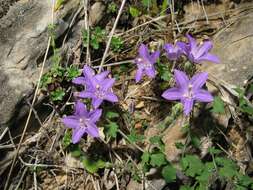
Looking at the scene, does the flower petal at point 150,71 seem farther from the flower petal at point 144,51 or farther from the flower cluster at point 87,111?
the flower cluster at point 87,111

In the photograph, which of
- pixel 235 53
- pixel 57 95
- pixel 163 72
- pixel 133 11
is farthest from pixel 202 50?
pixel 57 95

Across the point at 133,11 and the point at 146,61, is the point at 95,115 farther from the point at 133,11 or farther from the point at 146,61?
the point at 133,11

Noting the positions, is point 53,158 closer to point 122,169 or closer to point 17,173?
point 17,173

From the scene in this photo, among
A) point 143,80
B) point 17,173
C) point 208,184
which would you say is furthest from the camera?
point 143,80

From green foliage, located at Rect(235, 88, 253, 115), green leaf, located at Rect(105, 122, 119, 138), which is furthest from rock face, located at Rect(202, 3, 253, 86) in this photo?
green leaf, located at Rect(105, 122, 119, 138)

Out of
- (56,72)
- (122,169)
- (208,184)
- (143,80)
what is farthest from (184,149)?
(56,72)
